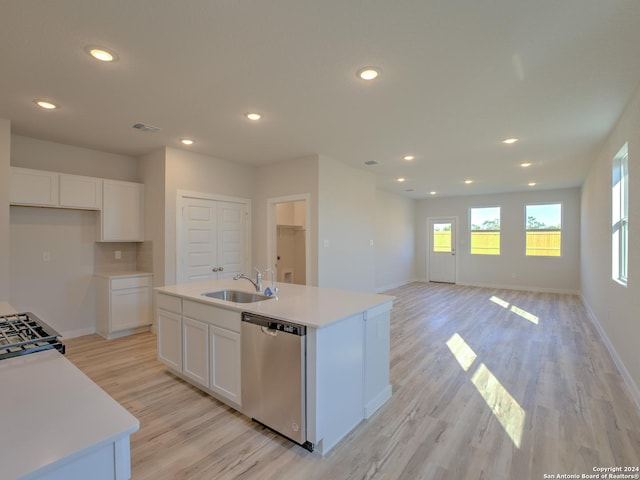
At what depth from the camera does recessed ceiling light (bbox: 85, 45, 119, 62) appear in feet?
6.93

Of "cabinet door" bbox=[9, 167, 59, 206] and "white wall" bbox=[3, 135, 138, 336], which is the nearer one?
"cabinet door" bbox=[9, 167, 59, 206]

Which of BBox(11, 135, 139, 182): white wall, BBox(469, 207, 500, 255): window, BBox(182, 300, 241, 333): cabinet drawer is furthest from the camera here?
BBox(469, 207, 500, 255): window

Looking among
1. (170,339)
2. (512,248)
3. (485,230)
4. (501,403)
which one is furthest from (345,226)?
(512,248)

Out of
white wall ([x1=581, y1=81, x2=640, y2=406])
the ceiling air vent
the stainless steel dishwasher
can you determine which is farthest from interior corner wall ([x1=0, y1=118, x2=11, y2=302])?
white wall ([x1=581, y1=81, x2=640, y2=406])

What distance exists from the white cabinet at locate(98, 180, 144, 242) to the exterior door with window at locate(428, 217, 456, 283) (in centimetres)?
782

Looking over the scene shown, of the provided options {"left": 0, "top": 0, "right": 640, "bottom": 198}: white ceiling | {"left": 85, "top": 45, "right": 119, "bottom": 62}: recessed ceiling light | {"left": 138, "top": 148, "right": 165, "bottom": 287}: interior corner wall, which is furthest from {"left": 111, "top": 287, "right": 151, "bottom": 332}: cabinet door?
{"left": 85, "top": 45, "right": 119, "bottom": 62}: recessed ceiling light

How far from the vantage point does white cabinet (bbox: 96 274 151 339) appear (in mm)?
4160

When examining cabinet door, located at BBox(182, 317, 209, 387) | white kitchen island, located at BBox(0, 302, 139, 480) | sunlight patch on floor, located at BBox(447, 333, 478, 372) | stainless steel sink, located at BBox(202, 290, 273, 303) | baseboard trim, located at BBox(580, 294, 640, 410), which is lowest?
sunlight patch on floor, located at BBox(447, 333, 478, 372)

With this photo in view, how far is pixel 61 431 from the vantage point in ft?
2.57

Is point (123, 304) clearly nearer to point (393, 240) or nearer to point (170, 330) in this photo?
point (170, 330)

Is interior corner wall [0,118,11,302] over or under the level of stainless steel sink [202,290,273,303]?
over

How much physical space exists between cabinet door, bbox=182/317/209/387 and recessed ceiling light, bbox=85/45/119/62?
207 centimetres

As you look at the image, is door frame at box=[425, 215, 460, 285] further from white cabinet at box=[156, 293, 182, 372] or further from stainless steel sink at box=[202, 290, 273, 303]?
white cabinet at box=[156, 293, 182, 372]

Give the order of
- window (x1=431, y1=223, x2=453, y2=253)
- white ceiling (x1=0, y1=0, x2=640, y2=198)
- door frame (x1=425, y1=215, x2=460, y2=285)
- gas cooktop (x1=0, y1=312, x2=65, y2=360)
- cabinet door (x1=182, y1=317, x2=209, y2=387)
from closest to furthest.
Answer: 1. gas cooktop (x1=0, y1=312, x2=65, y2=360)
2. white ceiling (x1=0, y1=0, x2=640, y2=198)
3. cabinet door (x1=182, y1=317, x2=209, y2=387)
4. door frame (x1=425, y1=215, x2=460, y2=285)
5. window (x1=431, y1=223, x2=453, y2=253)
